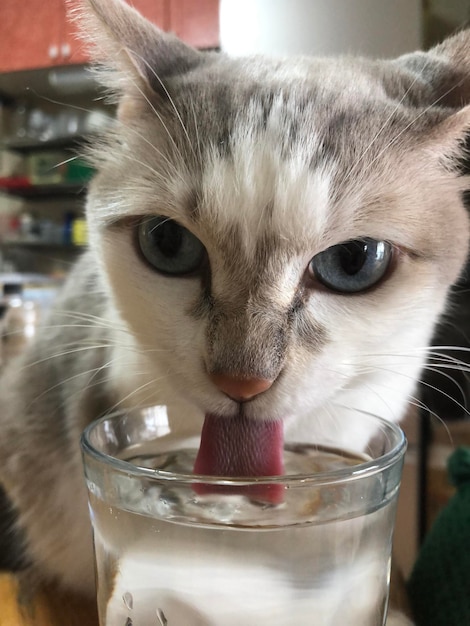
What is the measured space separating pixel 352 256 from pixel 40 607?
0.47 m

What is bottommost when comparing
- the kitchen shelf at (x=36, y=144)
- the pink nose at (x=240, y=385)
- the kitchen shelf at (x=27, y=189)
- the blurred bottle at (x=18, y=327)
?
the blurred bottle at (x=18, y=327)

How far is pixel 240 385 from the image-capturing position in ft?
1.52

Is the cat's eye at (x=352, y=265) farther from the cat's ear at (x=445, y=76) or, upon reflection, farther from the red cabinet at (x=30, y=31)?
the red cabinet at (x=30, y=31)

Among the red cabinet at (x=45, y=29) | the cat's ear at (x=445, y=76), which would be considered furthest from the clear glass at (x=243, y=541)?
the red cabinet at (x=45, y=29)

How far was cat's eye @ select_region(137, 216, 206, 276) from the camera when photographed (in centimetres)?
55

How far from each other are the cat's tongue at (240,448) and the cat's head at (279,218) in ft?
0.04

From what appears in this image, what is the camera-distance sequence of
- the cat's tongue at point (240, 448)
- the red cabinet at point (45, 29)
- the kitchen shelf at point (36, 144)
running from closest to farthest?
the cat's tongue at point (240, 448) < the red cabinet at point (45, 29) < the kitchen shelf at point (36, 144)

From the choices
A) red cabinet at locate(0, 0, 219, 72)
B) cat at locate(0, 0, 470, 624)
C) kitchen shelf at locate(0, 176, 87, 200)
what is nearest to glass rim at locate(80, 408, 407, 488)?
cat at locate(0, 0, 470, 624)

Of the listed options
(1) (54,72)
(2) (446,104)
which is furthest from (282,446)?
(1) (54,72)

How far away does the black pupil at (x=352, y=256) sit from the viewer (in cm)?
53

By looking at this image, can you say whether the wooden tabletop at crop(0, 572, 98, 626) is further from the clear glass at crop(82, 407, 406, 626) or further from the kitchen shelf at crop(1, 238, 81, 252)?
the kitchen shelf at crop(1, 238, 81, 252)

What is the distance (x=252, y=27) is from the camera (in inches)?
31.5

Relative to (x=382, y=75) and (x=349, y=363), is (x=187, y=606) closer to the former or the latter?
(x=349, y=363)

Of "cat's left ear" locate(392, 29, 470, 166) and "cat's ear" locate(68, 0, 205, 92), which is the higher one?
"cat's ear" locate(68, 0, 205, 92)
